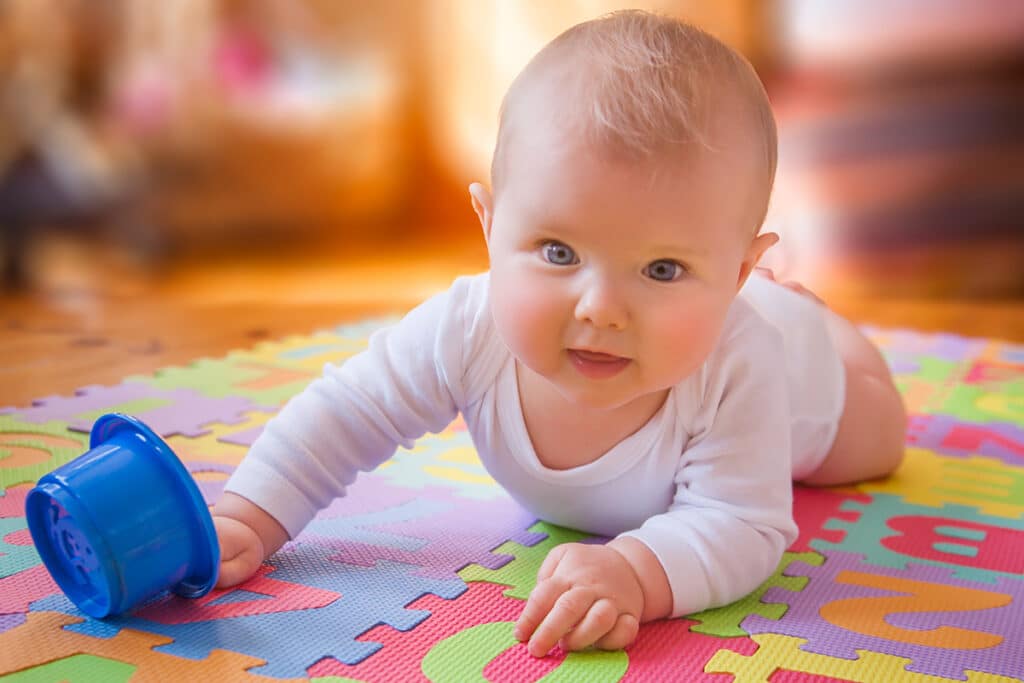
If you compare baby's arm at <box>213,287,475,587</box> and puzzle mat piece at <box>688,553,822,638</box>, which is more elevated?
baby's arm at <box>213,287,475,587</box>

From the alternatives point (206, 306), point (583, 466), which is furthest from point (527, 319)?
point (206, 306)

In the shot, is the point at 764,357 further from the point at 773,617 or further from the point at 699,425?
the point at 773,617

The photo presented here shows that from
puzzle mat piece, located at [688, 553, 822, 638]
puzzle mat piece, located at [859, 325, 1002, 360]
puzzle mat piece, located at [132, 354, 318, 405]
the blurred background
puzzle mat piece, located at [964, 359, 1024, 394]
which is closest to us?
puzzle mat piece, located at [688, 553, 822, 638]

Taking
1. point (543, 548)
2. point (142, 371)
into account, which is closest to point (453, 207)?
point (142, 371)

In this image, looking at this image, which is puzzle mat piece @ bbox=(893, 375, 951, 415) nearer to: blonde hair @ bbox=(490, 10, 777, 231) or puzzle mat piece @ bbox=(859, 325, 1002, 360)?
puzzle mat piece @ bbox=(859, 325, 1002, 360)

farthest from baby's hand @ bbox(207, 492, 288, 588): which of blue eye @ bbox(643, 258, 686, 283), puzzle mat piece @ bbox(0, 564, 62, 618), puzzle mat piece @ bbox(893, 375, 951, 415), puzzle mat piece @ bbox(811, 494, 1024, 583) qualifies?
puzzle mat piece @ bbox(893, 375, 951, 415)

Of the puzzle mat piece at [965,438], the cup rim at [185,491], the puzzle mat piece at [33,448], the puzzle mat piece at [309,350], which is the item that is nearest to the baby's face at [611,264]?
the cup rim at [185,491]

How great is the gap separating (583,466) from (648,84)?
0.93ft

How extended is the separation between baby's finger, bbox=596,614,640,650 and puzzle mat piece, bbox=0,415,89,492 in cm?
51

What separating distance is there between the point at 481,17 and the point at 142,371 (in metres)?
2.61

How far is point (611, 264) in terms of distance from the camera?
2.14 feet

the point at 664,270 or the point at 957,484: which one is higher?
the point at 664,270

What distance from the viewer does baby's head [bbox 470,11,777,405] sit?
0.65 meters

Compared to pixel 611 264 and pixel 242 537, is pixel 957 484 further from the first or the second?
pixel 242 537
